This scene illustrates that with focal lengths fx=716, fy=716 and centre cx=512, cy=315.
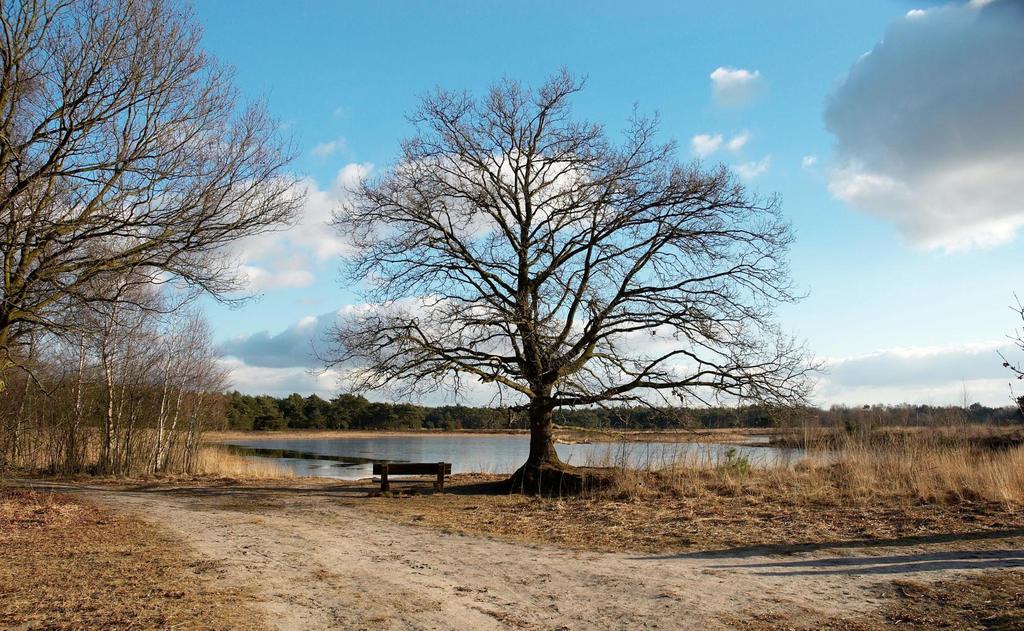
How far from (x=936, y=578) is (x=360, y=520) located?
832 cm

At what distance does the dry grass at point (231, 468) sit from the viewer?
21.3 meters

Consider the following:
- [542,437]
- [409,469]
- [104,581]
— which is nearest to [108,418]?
[409,469]

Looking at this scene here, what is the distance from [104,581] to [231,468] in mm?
17924

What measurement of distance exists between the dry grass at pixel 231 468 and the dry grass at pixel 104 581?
10.6 m

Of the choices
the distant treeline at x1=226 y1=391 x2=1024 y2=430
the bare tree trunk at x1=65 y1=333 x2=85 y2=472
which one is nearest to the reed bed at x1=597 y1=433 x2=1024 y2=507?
the distant treeline at x1=226 y1=391 x2=1024 y2=430

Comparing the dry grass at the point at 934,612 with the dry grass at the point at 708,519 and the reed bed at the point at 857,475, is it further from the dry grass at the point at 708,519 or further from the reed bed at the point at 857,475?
the reed bed at the point at 857,475

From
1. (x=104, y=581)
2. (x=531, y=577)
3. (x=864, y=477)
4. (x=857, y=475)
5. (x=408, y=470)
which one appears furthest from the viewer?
(x=408, y=470)

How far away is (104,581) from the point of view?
6.86 m

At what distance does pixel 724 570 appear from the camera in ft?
25.7

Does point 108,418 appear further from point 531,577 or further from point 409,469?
point 531,577

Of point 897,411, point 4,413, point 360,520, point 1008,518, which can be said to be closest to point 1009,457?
point 1008,518

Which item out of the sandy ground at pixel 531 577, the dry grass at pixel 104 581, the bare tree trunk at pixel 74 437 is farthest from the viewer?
the bare tree trunk at pixel 74 437

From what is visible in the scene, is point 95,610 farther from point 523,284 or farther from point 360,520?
point 523,284

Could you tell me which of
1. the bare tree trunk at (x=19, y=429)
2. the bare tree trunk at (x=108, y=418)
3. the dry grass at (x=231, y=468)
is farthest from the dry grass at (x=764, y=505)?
the bare tree trunk at (x=19, y=429)
